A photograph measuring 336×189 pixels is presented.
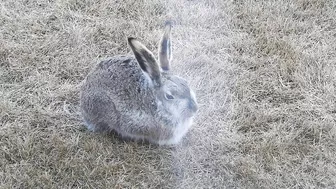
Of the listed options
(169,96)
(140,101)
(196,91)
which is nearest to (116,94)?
(140,101)

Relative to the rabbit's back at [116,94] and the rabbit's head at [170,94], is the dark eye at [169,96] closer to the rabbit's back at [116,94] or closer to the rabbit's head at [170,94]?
the rabbit's head at [170,94]

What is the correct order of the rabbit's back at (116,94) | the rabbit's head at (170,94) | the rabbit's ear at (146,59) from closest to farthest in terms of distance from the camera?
the rabbit's ear at (146,59) < the rabbit's head at (170,94) < the rabbit's back at (116,94)

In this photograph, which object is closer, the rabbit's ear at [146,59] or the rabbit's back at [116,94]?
the rabbit's ear at [146,59]

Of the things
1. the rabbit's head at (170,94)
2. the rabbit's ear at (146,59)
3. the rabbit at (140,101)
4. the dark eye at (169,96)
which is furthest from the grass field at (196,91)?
the rabbit's ear at (146,59)

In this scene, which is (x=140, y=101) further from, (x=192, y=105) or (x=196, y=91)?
(x=196, y=91)

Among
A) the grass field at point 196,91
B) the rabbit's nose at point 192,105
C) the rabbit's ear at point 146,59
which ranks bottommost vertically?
the grass field at point 196,91

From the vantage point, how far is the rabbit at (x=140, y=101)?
10.4 ft

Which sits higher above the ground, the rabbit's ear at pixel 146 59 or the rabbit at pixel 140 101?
the rabbit's ear at pixel 146 59

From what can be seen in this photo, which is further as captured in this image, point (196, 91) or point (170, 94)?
point (196, 91)

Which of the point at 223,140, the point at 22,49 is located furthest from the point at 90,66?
the point at 223,140

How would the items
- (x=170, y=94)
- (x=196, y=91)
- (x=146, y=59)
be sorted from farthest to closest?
(x=196, y=91), (x=170, y=94), (x=146, y=59)

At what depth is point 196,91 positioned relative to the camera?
3.76m

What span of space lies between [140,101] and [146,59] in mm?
334

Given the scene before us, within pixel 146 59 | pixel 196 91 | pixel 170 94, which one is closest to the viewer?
pixel 146 59
